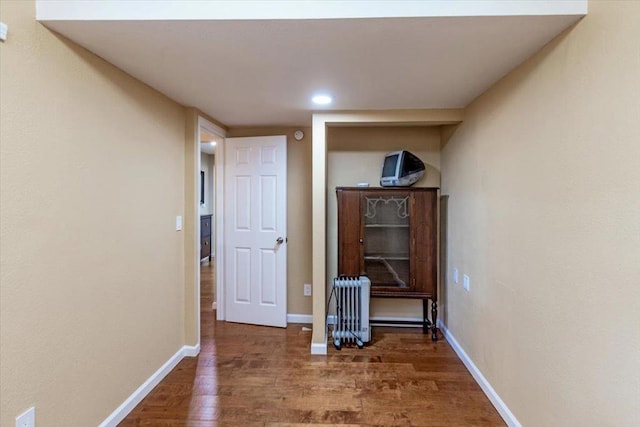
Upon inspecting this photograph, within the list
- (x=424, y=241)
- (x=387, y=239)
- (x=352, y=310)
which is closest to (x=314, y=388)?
(x=352, y=310)

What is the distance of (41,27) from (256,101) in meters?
1.34

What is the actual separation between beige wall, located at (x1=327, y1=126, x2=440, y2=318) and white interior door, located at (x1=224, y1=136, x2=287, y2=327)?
0.49m

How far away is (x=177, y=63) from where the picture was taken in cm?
187

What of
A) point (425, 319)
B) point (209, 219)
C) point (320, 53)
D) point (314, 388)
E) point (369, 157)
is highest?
point (320, 53)

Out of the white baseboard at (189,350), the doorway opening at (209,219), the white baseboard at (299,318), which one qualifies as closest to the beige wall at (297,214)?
the white baseboard at (299,318)

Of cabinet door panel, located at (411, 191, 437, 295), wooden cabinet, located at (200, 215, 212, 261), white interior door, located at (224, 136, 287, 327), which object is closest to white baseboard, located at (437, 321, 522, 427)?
cabinet door panel, located at (411, 191, 437, 295)

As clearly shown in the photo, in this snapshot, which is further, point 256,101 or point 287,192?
point 287,192

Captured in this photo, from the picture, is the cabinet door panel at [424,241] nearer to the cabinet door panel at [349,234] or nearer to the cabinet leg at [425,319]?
the cabinet leg at [425,319]

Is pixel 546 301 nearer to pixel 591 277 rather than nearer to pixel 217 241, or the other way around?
pixel 591 277

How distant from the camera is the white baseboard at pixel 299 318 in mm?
3596

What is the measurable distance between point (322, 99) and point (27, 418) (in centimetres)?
242

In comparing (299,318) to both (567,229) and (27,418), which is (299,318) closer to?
(27,418)

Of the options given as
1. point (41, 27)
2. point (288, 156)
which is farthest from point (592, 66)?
point (288, 156)

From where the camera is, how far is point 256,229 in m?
3.49
